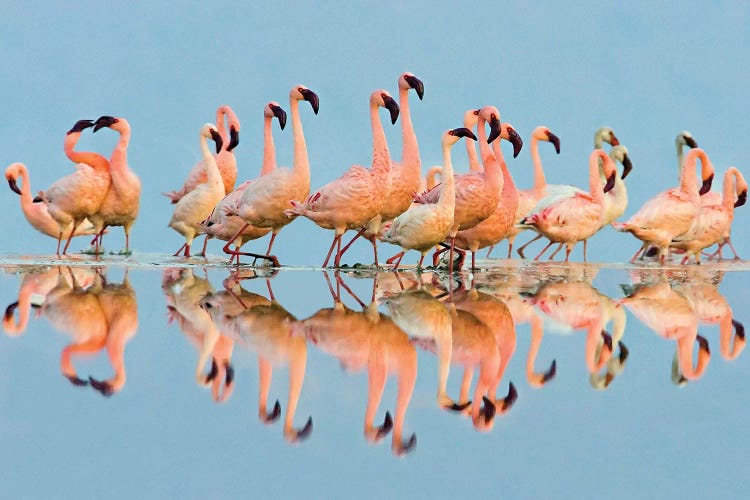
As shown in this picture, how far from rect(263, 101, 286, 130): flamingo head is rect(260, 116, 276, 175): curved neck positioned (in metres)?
0.08

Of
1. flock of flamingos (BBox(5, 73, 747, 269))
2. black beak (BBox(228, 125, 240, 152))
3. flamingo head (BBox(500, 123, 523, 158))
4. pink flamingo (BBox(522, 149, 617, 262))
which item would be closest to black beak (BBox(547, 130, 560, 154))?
flock of flamingos (BBox(5, 73, 747, 269))

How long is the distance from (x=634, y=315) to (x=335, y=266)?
5127mm

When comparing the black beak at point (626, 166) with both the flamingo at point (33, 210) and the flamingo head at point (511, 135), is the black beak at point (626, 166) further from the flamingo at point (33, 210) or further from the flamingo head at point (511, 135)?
the flamingo at point (33, 210)

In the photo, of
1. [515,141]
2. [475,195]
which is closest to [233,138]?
[515,141]

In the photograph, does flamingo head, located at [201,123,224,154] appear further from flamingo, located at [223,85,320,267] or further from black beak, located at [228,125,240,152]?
flamingo, located at [223,85,320,267]

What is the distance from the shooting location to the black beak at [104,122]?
16.6 m

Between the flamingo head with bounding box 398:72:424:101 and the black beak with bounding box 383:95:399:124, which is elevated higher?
the flamingo head with bounding box 398:72:424:101

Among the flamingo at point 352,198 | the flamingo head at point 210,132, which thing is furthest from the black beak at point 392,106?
the flamingo head at point 210,132

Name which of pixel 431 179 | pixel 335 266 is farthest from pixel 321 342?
pixel 431 179

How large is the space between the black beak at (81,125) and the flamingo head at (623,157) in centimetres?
889

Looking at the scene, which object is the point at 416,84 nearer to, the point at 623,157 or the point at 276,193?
the point at 276,193

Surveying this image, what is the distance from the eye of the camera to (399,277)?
12.5 metres

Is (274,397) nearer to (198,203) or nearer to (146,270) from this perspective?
(146,270)

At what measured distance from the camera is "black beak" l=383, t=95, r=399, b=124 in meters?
13.3
